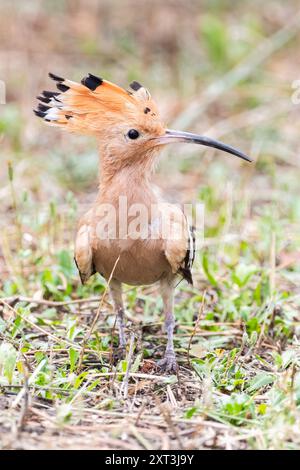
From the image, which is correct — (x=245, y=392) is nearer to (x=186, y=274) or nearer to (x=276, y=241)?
(x=186, y=274)

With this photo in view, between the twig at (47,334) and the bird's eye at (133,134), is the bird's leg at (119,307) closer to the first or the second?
the twig at (47,334)

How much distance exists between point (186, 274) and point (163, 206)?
36cm

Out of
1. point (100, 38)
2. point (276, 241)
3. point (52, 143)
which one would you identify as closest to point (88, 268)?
point (276, 241)

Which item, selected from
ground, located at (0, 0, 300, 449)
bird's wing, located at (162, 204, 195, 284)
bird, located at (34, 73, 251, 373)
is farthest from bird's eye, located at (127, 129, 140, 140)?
ground, located at (0, 0, 300, 449)

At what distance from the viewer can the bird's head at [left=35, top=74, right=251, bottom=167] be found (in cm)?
375

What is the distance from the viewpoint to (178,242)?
3766 mm

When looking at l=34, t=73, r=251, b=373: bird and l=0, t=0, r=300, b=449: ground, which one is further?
l=34, t=73, r=251, b=373: bird

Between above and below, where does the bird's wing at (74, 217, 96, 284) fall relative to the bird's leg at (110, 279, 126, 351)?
above

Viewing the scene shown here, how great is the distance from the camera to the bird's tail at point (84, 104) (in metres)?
3.73

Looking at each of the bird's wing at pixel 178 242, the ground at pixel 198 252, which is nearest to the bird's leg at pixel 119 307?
the ground at pixel 198 252

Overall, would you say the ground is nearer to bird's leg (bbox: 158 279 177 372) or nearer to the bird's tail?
bird's leg (bbox: 158 279 177 372)

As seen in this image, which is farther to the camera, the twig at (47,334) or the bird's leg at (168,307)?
the bird's leg at (168,307)

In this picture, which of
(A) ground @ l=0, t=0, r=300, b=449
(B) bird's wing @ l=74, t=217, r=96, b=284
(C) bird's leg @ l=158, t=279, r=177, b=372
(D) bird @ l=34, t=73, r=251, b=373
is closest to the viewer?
(A) ground @ l=0, t=0, r=300, b=449

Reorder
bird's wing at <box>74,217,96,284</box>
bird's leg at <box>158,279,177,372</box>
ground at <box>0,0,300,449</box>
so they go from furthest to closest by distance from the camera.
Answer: bird's leg at <box>158,279,177,372</box>, bird's wing at <box>74,217,96,284</box>, ground at <box>0,0,300,449</box>
